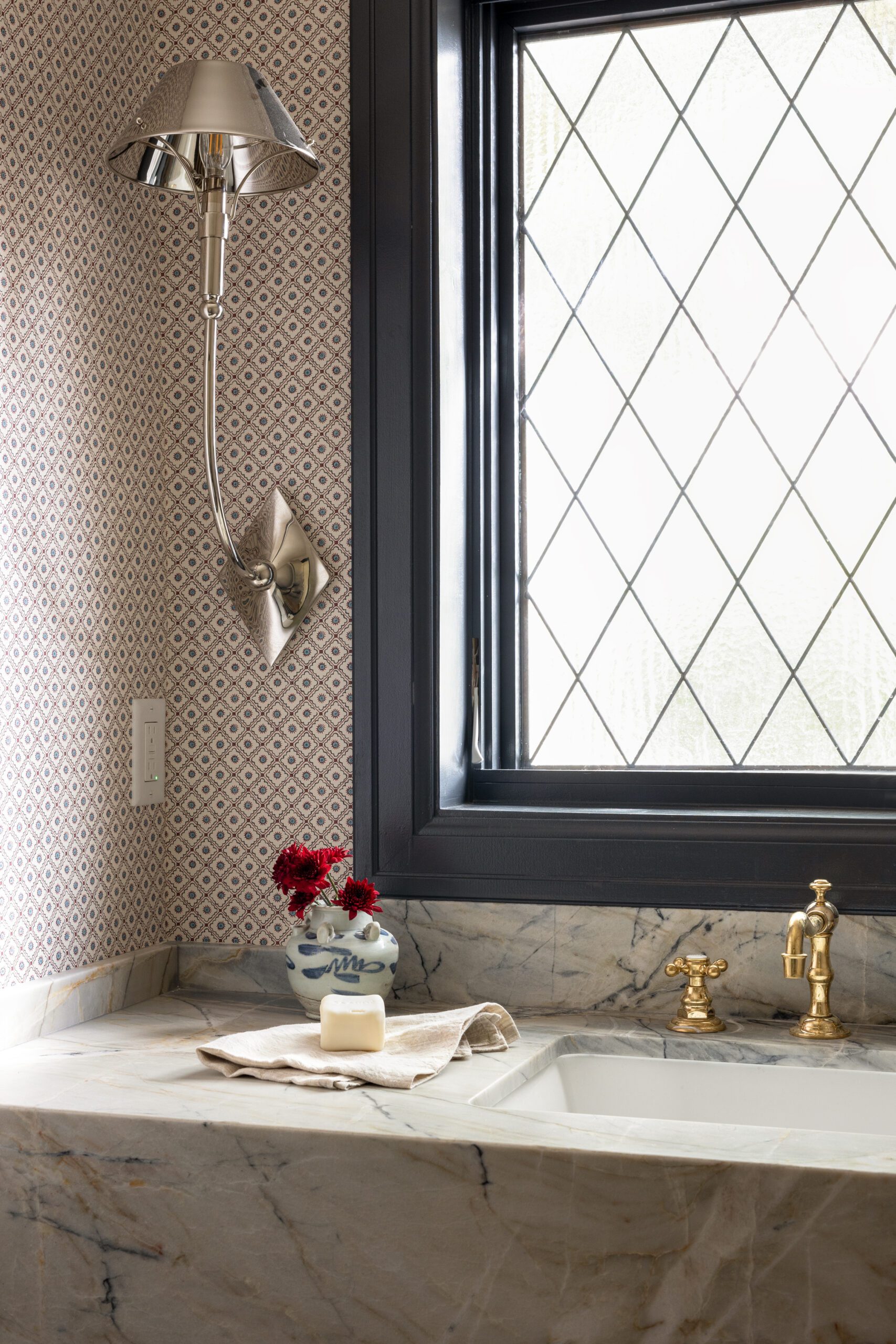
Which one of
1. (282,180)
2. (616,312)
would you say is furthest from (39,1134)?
(616,312)

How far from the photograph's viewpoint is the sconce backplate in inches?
68.6

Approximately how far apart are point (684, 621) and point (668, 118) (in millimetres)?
692

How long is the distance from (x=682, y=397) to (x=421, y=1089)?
0.98 m

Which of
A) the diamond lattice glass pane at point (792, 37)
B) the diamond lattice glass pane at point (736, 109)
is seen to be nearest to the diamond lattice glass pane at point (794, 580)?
the diamond lattice glass pane at point (736, 109)

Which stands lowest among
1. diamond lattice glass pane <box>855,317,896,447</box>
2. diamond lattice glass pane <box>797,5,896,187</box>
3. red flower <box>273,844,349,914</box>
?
red flower <box>273,844,349,914</box>

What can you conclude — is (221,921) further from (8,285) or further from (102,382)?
(8,285)

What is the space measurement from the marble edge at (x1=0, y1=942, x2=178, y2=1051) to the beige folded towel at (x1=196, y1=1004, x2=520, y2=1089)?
10.1 inches

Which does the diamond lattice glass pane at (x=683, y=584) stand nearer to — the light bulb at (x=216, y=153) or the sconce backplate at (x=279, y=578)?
the sconce backplate at (x=279, y=578)

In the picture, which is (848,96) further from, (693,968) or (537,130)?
(693,968)

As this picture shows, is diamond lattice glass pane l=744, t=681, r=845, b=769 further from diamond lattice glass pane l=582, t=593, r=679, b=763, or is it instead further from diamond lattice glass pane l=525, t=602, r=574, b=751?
diamond lattice glass pane l=525, t=602, r=574, b=751

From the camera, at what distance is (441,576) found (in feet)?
5.56

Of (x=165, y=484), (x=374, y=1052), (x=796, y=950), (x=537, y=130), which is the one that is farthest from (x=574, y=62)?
(x=374, y=1052)

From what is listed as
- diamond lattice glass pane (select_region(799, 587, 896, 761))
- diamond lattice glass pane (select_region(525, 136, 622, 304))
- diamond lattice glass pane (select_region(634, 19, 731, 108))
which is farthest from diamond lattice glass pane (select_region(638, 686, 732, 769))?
diamond lattice glass pane (select_region(634, 19, 731, 108))

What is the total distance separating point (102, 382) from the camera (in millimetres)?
1687
